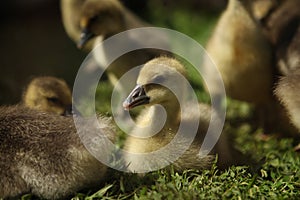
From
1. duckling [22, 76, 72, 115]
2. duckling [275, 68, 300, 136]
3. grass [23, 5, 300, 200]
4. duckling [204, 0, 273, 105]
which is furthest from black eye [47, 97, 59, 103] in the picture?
duckling [275, 68, 300, 136]

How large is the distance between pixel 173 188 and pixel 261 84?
114 centimetres

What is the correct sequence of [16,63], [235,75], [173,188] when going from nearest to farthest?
[173,188], [235,75], [16,63]

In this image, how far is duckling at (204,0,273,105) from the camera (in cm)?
300

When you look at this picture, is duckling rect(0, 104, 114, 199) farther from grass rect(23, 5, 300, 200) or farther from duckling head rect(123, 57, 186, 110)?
duckling head rect(123, 57, 186, 110)

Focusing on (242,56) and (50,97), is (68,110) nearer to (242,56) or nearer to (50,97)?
(50,97)

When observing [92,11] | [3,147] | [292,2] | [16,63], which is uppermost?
[292,2]

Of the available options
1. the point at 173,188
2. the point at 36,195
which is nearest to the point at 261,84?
the point at 173,188

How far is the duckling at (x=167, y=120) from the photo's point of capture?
231 cm

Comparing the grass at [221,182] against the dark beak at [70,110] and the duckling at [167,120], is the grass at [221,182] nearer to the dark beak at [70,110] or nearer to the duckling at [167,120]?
the duckling at [167,120]

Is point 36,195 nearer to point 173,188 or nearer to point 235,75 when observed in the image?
point 173,188

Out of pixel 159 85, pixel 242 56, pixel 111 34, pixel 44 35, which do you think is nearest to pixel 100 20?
pixel 111 34

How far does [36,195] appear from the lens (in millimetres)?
2178

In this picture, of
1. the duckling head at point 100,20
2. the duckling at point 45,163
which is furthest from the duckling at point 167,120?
the duckling head at point 100,20

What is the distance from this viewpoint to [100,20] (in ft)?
10.2
